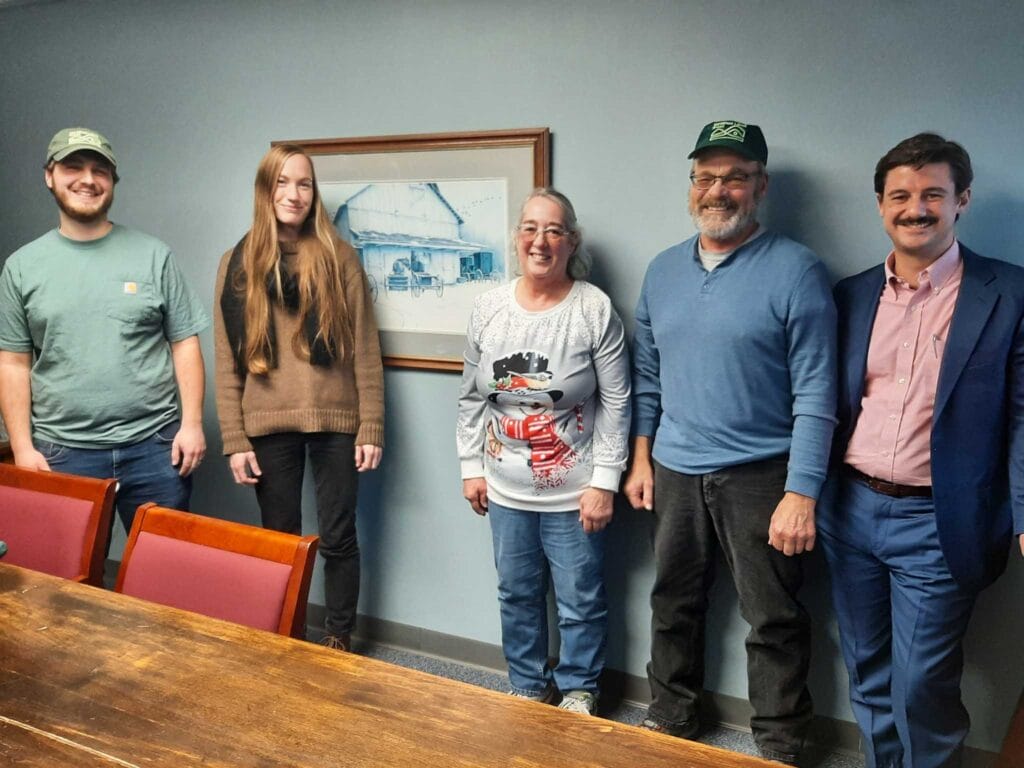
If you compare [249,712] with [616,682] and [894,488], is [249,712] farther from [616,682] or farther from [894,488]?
[616,682]

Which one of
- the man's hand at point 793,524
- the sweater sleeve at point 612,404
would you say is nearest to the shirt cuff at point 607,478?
the sweater sleeve at point 612,404

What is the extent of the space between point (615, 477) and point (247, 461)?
1.12 m

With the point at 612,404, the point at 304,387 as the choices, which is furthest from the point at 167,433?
the point at 612,404

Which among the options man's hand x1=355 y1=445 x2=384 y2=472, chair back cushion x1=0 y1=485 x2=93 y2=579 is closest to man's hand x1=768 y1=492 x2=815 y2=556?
man's hand x1=355 y1=445 x2=384 y2=472

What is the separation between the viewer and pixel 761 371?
72.7 inches

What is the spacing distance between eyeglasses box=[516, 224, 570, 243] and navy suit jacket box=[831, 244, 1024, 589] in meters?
0.92

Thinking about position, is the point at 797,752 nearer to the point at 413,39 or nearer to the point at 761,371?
the point at 761,371

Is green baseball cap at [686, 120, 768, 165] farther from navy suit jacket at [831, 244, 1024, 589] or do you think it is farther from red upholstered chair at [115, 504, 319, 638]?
red upholstered chair at [115, 504, 319, 638]

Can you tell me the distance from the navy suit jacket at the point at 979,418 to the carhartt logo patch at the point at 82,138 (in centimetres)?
223

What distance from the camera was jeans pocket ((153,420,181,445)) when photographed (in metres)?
2.36

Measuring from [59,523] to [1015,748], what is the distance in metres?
1.81

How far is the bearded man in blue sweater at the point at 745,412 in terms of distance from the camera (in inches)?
70.7

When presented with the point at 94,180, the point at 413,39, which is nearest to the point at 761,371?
the point at 413,39

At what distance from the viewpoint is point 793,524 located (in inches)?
70.2
